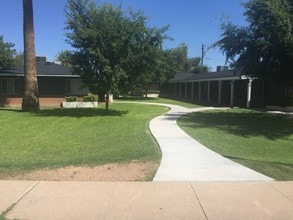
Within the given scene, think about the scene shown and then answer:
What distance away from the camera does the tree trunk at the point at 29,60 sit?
952 inches

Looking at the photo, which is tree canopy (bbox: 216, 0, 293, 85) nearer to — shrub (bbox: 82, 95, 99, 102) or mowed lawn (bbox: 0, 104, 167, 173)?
mowed lawn (bbox: 0, 104, 167, 173)

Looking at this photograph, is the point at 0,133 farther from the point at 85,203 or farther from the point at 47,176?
the point at 85,203

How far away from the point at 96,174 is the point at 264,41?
12.9m

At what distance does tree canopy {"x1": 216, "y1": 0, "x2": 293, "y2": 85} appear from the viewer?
56.2ft

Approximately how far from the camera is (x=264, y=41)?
712 inches

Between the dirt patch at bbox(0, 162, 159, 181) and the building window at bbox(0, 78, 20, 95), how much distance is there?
83.6 feet

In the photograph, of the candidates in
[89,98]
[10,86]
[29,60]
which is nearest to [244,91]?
[89,98]

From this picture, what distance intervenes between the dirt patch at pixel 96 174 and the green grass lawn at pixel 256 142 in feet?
7.53

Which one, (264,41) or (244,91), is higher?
(264,41)

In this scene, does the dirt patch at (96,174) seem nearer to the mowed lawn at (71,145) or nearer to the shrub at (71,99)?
the mowed lawn at (71,145)

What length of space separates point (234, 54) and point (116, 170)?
554 inches

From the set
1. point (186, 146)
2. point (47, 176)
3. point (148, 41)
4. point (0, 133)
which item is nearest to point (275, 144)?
point (186, 146)

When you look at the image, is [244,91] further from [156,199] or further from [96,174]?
[156,199]

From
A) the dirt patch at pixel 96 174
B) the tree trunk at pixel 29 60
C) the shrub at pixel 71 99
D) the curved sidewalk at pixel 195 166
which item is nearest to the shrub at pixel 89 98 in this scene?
the shrub at pixel 71 99
